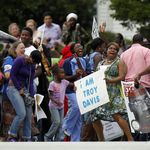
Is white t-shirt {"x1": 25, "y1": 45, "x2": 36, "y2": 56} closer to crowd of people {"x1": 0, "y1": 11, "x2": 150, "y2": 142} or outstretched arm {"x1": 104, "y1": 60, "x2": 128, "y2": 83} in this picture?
crowd of people {"x1": 0, "y1": 11, "x2": 150, "y2": 142}

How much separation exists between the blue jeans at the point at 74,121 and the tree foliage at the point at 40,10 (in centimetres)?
1244

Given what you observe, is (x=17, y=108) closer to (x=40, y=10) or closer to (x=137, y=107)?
(x=137, y=107)

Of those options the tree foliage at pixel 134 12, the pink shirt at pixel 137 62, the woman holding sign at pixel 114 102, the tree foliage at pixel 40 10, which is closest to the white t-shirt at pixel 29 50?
the woman holding sign at pixel 114 102

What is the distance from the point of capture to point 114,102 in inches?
299

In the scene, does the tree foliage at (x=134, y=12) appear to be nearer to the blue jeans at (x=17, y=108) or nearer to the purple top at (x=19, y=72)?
the purple top at (x=19, y=72)

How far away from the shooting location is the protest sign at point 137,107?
7.38 m

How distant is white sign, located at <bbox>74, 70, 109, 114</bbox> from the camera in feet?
24.8

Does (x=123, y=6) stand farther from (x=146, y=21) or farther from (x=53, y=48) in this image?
(x=53, y=48)

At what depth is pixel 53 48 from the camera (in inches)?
432

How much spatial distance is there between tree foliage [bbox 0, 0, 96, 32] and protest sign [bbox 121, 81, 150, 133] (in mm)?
13975

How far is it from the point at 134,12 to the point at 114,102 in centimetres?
415

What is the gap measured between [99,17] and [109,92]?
22174 millimetres

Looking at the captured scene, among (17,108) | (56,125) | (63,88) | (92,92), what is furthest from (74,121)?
(17,108)

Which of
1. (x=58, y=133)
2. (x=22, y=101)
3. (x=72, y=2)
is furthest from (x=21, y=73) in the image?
(x=72, y=2)
